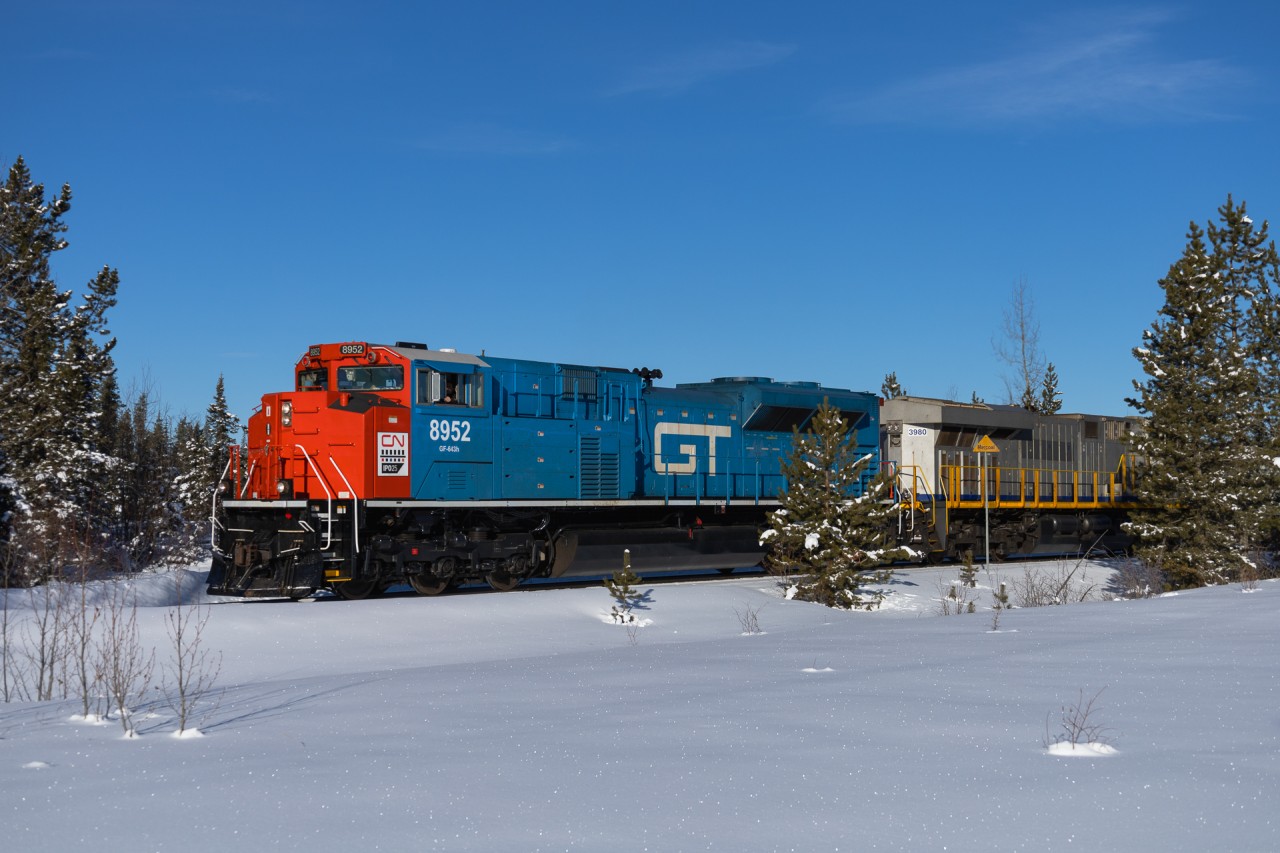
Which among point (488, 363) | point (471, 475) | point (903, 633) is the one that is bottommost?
point (903, 633)

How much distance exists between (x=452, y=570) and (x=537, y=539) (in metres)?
1.74

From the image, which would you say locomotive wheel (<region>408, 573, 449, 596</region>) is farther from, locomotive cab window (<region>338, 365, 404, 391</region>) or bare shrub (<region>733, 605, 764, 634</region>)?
bare shrub (<region>733, 605, 764, 634</region>)

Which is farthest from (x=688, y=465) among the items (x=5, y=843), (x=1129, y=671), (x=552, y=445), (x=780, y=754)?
(x=5, y=843)

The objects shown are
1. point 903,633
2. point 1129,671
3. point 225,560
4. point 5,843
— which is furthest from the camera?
point 225,560

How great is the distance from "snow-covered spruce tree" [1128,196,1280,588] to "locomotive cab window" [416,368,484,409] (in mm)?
12626

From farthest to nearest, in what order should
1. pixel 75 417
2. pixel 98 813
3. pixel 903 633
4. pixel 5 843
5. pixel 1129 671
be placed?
1. pixel 75 417
2. pixel 903 633
3. pixel 1129 671
4. pixel 98 813
5. pixel 5 843

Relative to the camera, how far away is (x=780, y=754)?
18.2 ft

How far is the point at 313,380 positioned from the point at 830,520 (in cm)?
814

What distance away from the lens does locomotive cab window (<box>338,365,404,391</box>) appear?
17062mm

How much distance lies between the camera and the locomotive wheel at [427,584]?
57.7 ft

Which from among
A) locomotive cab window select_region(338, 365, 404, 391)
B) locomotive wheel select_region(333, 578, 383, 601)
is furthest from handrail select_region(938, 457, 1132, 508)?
locomotive wheel select_region(333, 578, 383, 601)

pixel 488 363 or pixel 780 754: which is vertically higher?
pixel 488 363

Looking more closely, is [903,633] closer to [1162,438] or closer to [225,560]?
[225,560]

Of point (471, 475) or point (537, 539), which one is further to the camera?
point (537, 539)
